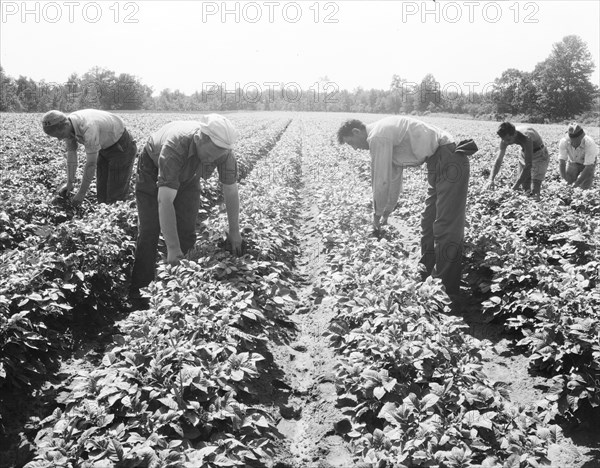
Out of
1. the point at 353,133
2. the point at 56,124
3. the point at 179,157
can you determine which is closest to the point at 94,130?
the point at 56,124

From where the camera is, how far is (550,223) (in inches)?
214

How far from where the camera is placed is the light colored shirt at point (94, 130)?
5199 millimetres

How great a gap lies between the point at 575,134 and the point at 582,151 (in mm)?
461

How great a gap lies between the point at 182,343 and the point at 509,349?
104 inches

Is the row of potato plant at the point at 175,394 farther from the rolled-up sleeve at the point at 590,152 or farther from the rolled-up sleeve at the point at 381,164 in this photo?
the rolled-up sleeve at the point at 590,152

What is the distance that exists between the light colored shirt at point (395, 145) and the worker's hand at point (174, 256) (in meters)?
1.84

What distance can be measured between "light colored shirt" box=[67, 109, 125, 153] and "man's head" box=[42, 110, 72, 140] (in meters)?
0.09

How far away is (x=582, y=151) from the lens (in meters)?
7.50

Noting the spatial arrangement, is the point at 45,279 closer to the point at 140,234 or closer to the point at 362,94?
the point at 140,234

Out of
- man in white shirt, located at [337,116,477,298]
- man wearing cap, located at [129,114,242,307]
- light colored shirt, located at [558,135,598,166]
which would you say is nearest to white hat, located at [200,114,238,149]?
man wearing cap, located at [129,114,242,307]

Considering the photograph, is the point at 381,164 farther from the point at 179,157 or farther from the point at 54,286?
the point at 54,286

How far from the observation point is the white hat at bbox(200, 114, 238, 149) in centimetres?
346

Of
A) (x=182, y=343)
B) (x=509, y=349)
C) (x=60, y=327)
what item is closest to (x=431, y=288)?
(x=509, y=349)

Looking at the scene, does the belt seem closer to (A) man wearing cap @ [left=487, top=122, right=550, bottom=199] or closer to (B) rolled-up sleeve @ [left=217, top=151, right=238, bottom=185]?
(B) rolled-up sleeve @ [left=217, top=151, right=238, bottom=185]
